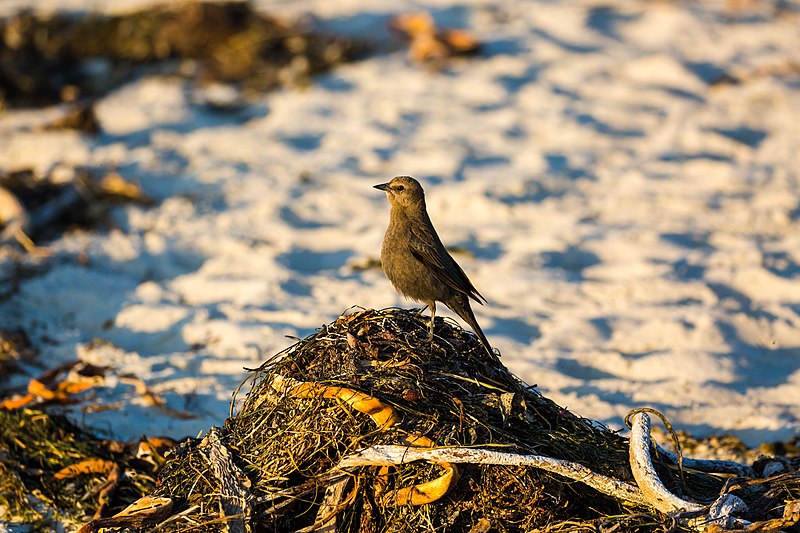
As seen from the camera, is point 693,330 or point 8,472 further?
point 693,330

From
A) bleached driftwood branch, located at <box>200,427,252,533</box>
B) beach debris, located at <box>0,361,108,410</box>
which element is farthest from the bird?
beach debris, located at <box>0,361,108,410</box>

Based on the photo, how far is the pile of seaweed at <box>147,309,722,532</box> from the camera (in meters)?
3.22

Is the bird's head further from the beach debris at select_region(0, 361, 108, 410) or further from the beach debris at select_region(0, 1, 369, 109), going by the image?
the beach debris at select_region(0, 1, 369, 109)

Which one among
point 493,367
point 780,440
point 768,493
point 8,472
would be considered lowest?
point 780,440

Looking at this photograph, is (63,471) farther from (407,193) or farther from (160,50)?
(160,50)

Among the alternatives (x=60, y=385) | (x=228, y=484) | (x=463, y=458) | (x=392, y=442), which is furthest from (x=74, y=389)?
(x=463, y=458)

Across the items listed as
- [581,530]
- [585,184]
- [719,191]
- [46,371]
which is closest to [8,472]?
[46,371]

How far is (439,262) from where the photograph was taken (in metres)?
4.11

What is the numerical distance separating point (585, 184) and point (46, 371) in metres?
4.33

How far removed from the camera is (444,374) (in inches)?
138

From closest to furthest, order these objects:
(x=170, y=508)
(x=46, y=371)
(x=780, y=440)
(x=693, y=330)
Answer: (x=170, y=508) → (x=780, y=440) → (x=46, y=371) → (x=693, y=330)

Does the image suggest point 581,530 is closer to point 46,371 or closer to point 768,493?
point 768,493

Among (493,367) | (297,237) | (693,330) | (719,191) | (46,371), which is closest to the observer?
(493,367)

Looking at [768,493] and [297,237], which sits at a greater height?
[768,493]
